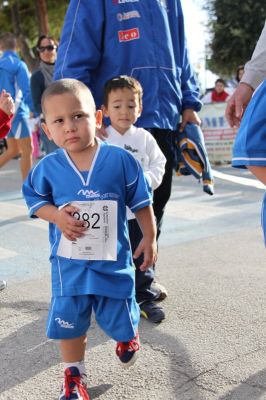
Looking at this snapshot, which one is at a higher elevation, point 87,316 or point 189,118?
point 189,118

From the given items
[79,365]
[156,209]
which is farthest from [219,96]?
[79,365]

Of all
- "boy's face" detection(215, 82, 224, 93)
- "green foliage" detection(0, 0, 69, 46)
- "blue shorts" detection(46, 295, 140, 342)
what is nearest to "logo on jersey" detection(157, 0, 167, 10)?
"blue shorts" detection(46, 295, 140, 342)

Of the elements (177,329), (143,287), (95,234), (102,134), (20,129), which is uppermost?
(102,134)

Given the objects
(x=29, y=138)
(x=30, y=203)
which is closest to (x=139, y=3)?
(x=30, y=203)

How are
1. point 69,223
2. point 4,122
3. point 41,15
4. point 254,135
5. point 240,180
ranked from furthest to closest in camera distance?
point 41,15
point 240,180
point 4,122
point 69,223
point 254,135

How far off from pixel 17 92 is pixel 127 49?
14.6 ft

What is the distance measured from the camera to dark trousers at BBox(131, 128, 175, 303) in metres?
3.52

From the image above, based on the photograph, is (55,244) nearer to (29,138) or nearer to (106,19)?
(106,19)

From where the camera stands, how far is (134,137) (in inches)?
136

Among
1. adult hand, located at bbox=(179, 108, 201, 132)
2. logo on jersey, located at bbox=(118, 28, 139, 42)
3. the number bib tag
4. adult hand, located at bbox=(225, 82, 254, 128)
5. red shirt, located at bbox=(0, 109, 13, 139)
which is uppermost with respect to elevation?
logo on jersey, located at bbox=(118, 28, 139, 42)

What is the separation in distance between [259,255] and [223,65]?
22.3m

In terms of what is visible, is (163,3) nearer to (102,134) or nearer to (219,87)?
(102,134)

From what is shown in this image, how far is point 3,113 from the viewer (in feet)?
11.3

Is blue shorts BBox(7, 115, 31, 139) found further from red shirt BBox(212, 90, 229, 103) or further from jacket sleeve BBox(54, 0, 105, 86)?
red shirt BBox(212, 90, 229, 103)
